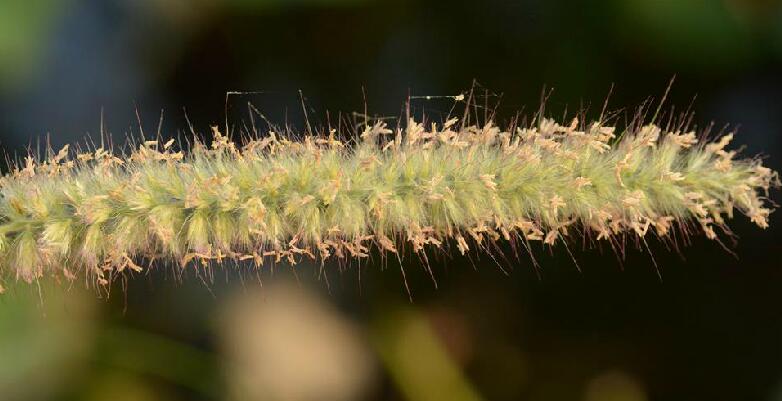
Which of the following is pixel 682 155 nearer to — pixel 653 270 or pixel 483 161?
pixel 483 161

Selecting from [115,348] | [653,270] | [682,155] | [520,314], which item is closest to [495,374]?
[520,314]

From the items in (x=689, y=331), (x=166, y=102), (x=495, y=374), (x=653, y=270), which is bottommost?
(x=495, y=374)

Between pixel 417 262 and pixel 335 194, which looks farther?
pixel 417 262

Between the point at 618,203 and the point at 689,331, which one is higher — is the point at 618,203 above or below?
above

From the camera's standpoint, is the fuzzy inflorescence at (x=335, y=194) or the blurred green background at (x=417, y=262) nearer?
the fuzzy inflorescence at (x=335, y=194)
